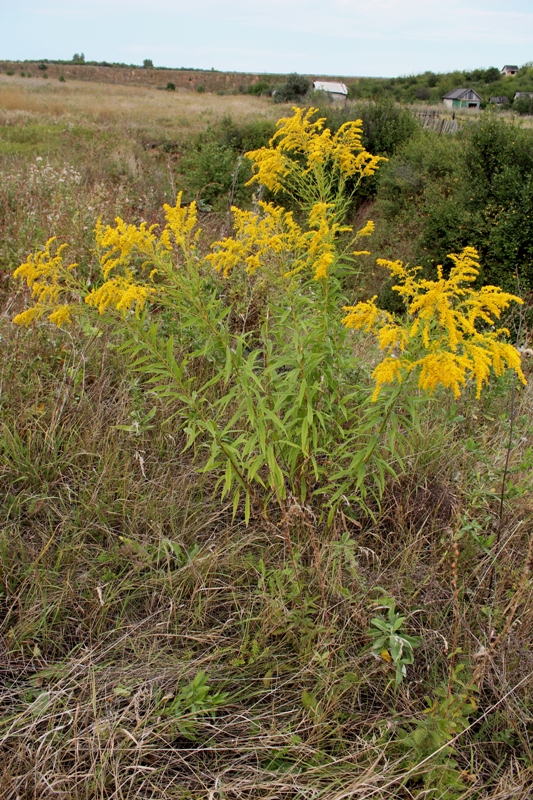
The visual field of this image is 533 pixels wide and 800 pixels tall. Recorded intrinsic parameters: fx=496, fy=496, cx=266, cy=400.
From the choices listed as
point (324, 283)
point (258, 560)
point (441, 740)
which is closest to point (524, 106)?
point (324, 283)

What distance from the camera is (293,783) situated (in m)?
1.46

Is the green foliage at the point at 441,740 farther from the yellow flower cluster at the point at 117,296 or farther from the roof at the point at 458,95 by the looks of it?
the roof at the point at 458,95

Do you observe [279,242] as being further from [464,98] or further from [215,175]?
[464,98]

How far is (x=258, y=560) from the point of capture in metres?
2.16

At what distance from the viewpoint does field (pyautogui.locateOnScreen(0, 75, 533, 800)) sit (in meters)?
1.50

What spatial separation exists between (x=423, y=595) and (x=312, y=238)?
1.49 meters

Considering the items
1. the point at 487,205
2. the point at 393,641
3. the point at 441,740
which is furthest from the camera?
the point at 487,205

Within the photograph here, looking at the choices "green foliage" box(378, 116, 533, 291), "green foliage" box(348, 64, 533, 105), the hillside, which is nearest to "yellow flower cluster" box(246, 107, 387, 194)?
"green foliage" box(378, 116, 533, 291)

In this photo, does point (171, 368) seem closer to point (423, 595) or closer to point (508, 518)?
point (423, 595)

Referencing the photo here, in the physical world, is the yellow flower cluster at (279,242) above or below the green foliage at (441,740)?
above

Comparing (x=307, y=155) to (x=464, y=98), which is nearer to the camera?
(x=307, y=155)

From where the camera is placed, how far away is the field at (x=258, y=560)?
4.92ft

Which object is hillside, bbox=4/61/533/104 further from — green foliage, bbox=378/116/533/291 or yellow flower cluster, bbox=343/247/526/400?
yellow flower cluster, bbox=343/247/526/400

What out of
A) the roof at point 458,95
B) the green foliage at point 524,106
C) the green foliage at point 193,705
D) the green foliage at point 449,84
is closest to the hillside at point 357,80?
the green foliage at point 449,84
